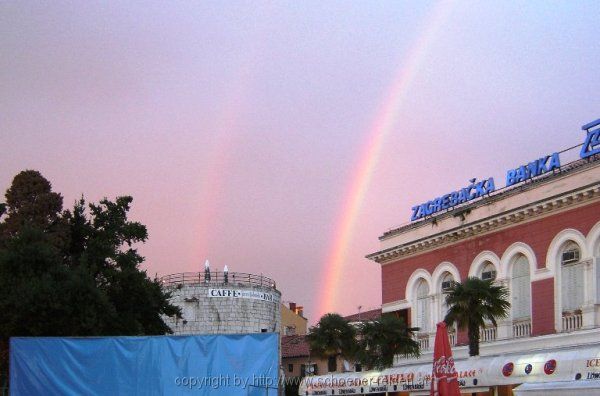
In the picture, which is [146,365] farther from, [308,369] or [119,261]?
[308,369]

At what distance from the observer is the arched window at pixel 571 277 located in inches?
1313

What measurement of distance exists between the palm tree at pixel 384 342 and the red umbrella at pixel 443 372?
17.9m

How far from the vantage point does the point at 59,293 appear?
25656 millimetres

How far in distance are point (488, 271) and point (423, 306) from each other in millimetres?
5619

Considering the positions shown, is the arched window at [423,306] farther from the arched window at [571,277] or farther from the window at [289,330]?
the window at [289,330]

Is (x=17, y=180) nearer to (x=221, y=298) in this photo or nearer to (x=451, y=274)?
(x=451, y=274)

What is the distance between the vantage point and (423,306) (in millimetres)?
43469

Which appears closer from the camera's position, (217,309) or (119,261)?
(119,261)

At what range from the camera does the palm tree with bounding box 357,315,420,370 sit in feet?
127

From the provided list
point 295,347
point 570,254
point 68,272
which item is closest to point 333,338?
point 570,254

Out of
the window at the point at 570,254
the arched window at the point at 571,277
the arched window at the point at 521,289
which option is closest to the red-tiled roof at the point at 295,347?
the arched window at the point at 521,289

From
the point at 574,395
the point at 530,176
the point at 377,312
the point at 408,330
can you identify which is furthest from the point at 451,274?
the point at 377,312

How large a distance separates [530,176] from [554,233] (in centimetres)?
280

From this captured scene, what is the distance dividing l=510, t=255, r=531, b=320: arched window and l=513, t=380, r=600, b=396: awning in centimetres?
Answer: 1170
